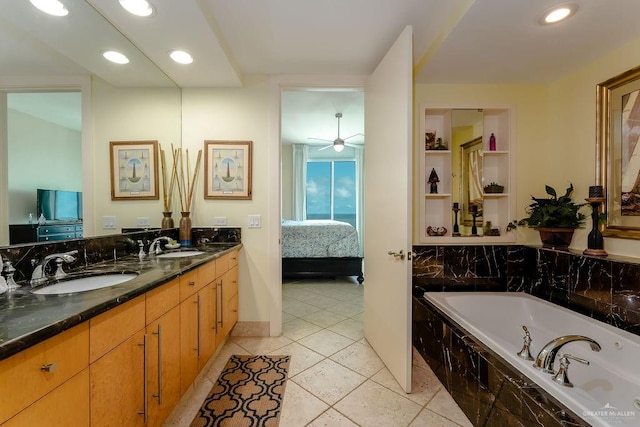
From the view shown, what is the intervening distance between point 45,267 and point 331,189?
19.1ft

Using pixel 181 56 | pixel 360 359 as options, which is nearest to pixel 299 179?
pixel 181 56

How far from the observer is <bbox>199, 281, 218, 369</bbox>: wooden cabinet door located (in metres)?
1.65

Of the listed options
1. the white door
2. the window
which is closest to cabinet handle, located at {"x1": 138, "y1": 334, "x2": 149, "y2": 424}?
the white door

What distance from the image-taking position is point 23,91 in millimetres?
1151

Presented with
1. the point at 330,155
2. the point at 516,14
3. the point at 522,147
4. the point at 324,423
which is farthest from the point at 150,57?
the point at 330,155

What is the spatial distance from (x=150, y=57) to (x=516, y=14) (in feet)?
7.77

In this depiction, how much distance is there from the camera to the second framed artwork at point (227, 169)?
2.41 meters

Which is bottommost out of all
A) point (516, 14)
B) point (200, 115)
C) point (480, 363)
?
point (480, 363)

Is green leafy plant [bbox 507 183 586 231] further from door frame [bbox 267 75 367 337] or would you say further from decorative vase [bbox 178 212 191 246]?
decorative vase [bbox 178 212 191 246]

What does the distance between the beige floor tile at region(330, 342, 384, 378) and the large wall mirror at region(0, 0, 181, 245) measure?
1.85 metres

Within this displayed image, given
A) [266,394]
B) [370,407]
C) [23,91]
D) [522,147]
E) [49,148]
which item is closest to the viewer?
[23,91]

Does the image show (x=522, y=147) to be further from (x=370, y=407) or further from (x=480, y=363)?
(x=370, y=407)

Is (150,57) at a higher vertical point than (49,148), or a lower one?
higher

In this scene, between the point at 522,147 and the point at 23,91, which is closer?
the point at 23,91
